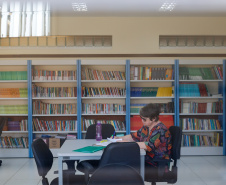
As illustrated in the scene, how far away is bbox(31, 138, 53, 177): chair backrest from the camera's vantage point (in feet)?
10.0

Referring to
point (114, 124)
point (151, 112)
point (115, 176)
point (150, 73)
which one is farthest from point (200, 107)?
point (115, 176)

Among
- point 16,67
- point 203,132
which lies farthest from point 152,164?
point 16,67

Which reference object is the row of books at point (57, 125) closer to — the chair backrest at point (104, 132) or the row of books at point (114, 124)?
the row of books at point (114, 124)

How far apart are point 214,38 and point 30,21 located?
10.3 feet

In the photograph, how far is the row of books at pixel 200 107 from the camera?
6.63 meters

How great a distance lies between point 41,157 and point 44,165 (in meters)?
0.08

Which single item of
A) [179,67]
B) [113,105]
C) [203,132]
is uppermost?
[179,67]

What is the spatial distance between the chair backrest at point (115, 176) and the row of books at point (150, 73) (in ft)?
15.8

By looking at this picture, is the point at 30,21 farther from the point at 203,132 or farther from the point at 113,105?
the point at 203,132

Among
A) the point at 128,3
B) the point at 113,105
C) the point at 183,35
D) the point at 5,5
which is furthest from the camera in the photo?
the point at 113,105

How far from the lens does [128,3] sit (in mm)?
2666

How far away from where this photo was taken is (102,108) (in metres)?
6.54

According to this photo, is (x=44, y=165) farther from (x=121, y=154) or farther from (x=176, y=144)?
(x=176, y=144)

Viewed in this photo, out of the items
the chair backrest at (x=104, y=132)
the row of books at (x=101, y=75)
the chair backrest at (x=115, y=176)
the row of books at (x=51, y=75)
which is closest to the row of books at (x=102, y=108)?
the row of books at (x=101, y=75)
